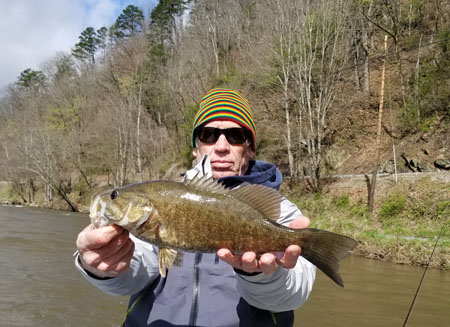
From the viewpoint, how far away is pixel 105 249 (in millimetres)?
2016

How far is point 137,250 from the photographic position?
104 inches

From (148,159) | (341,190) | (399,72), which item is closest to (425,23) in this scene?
(399,72)

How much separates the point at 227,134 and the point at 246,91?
83.3 feet

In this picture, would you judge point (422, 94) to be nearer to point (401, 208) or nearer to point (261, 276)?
point (401, 208)

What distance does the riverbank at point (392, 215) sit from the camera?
1111cm

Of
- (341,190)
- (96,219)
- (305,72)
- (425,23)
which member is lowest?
(341,190)

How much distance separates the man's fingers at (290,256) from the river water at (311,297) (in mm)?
5204

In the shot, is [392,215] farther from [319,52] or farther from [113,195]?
[113,195]

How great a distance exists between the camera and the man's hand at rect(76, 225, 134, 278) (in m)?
1.91

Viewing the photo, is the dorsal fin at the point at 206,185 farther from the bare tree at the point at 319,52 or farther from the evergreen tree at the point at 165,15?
the evergreen tree at the point at 165,15

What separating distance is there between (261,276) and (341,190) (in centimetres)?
1691

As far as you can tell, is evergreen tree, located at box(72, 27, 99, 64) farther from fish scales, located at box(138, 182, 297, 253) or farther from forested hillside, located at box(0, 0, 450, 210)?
fish scales, located at box(138, 182, 297, 253)

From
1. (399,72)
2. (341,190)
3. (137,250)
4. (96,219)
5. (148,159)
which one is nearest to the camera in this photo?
(96,219)

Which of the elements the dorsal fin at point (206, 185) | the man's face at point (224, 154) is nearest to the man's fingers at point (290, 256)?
the dorsal fin at point (206, 185)
